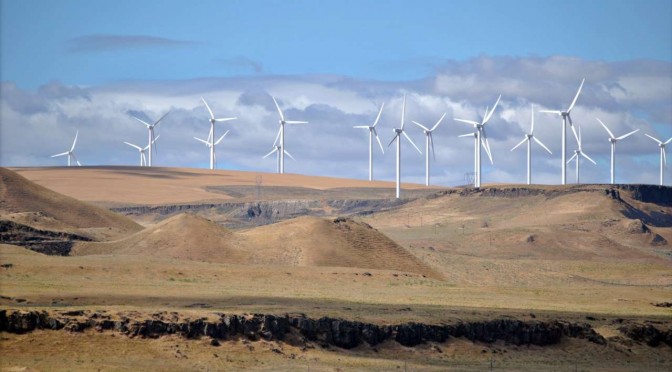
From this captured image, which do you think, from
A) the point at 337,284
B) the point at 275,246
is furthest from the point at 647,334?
the point at 275,246

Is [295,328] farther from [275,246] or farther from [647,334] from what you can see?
[275,246]

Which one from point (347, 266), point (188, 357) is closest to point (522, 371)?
point (188, 357)

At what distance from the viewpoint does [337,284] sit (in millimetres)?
80812

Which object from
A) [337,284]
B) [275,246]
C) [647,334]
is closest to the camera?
[647,334]

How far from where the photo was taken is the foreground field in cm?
5238

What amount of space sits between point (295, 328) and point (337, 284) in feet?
83.3

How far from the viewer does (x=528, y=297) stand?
82.8 m

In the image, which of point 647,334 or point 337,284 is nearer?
point 647,334

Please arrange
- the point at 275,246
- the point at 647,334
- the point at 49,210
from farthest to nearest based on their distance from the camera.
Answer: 1. the point at 49,210
2. the point at 275,246
3. the point at 647,334

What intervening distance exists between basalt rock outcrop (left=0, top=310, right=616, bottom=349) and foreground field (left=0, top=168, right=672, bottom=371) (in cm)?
51

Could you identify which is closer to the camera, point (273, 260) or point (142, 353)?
point (142, 353)

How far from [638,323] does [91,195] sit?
13223 centimetres

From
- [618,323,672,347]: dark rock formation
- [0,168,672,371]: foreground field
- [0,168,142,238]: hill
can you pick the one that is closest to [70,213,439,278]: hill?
[0,168,672,371]: foreground field

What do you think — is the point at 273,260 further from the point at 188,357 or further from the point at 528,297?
the point at 188,357
